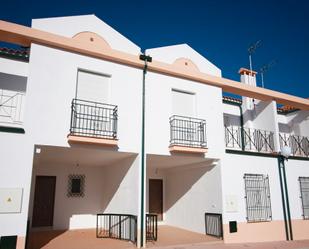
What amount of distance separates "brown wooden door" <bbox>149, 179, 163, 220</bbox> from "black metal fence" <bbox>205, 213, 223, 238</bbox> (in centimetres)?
351

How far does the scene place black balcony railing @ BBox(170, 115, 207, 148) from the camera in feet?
33.9

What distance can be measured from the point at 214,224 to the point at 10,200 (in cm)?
721

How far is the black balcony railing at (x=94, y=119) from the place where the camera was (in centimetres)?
876

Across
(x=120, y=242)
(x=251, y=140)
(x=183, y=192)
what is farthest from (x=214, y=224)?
(x=251, y=140)

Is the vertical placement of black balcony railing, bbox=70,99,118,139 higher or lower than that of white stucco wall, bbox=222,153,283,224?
higher

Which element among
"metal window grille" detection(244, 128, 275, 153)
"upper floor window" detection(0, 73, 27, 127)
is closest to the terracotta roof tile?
"upper floor window" detection(0, 73, 27, 127)

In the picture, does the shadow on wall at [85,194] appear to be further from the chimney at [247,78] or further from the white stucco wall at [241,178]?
the chimney at [247,78]

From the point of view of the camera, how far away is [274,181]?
1185 centimetres

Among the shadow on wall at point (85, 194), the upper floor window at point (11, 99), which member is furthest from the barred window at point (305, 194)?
the upper floor window at point (11, 99)

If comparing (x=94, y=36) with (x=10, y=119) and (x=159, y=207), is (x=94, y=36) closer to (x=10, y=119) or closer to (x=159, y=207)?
(x=10, y=119)

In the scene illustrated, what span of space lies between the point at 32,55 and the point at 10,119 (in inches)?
110

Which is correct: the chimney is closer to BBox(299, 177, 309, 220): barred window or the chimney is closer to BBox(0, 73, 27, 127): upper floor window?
BBox(299, 177, 309, 220): barred window

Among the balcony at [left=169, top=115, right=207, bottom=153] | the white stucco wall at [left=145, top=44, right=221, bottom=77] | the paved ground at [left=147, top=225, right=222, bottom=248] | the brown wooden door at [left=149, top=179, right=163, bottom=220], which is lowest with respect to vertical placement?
the paved ground at [left=147, top=225, right=222, bottom=248]

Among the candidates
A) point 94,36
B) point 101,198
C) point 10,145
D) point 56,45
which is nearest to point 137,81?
point 94,36
